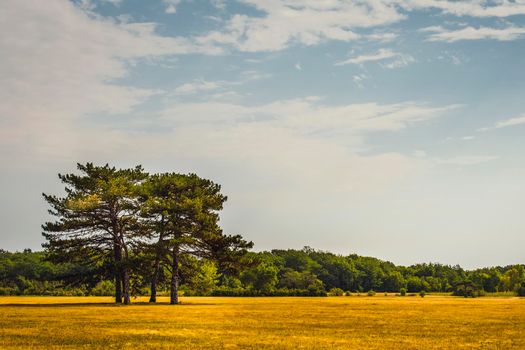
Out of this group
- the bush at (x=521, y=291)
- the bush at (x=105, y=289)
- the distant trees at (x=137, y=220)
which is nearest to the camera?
the distant trees at (x=137, y=220)

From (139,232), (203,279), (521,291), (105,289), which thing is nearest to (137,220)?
(139,232)

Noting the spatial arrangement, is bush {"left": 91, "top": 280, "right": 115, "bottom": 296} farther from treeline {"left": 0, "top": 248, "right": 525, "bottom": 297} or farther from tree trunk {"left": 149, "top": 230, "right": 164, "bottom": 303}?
tree trunk {"left": 149, "top": 230, "right": 164, "bottom": 303}

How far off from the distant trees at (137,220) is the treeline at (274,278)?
2.35 meters

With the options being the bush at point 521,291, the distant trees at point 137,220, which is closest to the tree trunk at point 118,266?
the distant trees at point 137,220

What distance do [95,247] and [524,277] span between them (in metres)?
98.0

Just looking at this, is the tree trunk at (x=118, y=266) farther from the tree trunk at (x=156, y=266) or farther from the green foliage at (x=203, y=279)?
the green foliage at (x=203, y=279)

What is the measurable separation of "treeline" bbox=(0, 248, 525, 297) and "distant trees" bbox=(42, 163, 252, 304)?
2350 millimetres

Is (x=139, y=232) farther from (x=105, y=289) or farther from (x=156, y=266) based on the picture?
(x=105, y=289)

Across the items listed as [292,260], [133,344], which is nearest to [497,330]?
[133,344]

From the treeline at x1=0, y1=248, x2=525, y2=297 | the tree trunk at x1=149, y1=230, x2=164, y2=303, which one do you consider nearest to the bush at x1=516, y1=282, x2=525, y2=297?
the treeline at x1=0, y1=248, x2=525, y2=297

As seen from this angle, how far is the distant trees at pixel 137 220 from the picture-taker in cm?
6050

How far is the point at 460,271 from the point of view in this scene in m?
185

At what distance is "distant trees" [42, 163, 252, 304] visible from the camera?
198 ft

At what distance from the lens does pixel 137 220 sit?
209ft
